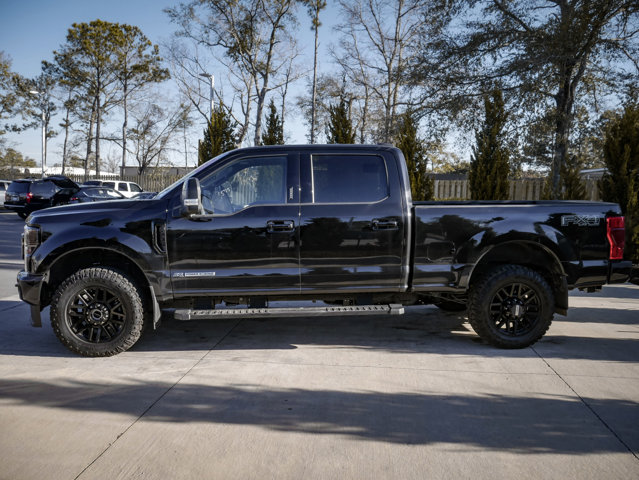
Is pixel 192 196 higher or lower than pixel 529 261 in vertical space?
higher

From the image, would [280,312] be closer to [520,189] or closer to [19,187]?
[520,189]

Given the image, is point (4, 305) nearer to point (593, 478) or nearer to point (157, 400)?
point (157, 400)

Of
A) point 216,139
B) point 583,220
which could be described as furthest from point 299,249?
point 216,139

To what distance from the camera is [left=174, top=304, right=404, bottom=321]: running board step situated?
4.80 meters

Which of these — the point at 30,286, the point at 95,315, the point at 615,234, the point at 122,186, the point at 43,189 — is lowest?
the point at 95,315

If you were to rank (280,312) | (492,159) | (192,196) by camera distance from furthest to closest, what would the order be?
1. (492,159)
2. (280,312)
3. (192,196)

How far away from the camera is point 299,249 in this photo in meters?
4.91

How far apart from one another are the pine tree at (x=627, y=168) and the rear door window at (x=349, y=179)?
795 cm

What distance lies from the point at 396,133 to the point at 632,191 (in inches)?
411

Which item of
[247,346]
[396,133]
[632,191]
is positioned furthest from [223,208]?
[396,133]

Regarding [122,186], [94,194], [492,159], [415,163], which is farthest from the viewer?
[122,186]

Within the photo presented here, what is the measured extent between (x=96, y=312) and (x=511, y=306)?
13.5ft

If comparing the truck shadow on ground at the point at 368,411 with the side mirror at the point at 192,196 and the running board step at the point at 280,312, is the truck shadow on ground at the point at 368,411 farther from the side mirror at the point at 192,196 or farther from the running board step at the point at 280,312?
the side mirror at the point at 192,196

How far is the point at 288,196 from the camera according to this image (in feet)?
16.3
